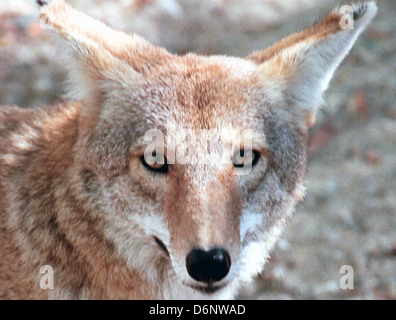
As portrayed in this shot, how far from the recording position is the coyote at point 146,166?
3.19 meters

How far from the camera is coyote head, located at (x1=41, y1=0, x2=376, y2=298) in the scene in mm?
3076

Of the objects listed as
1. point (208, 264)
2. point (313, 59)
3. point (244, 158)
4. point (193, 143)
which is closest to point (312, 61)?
point (313, 59)

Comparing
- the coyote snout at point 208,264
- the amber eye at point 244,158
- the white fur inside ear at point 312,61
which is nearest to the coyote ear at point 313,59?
the white fur inside ear at point 312,61

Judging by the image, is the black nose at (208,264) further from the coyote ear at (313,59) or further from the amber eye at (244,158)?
the coyote ear at (313,59)

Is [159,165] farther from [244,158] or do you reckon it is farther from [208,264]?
[208,264]

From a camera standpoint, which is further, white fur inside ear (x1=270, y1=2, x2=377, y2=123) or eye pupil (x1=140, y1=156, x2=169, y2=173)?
white fur inside ear (x1=270, y1=2, x2=377, y2=123)

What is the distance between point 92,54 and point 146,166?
30.8 inches

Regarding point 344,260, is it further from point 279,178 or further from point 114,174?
point 114,174

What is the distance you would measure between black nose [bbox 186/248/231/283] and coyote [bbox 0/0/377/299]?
39 mm

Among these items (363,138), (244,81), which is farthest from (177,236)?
(363,138)

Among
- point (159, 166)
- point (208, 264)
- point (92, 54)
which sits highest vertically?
point (92, 54)

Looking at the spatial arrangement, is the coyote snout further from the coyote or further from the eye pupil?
the eye pupil

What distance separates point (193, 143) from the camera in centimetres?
315

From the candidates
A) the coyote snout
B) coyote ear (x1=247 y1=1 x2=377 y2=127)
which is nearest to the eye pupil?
the coyote snout
